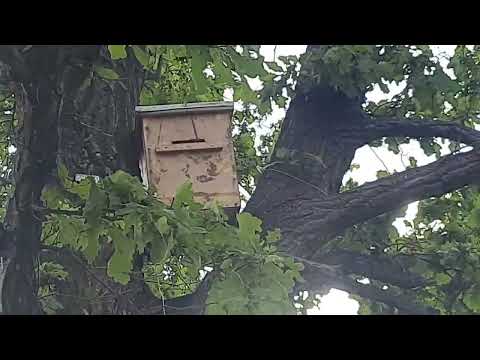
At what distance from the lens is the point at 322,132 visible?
2104 mm

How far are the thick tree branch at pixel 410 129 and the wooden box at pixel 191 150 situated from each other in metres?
0.57

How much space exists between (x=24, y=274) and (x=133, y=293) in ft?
1.25

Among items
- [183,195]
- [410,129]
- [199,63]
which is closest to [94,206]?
[183,195]

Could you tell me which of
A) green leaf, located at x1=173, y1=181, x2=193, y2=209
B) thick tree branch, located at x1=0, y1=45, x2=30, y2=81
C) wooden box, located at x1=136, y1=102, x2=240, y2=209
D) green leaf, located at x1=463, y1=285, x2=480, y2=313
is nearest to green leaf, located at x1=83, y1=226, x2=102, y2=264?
green leaf, located at x1=173, y1=181, x2=193, y2=209

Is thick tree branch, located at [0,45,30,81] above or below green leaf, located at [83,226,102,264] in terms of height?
above

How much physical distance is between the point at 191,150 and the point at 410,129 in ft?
2.50

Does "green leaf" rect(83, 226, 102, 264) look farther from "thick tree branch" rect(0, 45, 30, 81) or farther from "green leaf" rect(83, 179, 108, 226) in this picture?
"thick tree branch" rect(0, 45, 30, 81)

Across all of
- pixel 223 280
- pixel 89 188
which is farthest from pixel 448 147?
pixel 89 188

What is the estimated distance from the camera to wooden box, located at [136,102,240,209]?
1.64 meters

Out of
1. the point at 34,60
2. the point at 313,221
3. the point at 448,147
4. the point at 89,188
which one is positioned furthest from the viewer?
the point at 448,147

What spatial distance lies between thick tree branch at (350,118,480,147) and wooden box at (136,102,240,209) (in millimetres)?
566

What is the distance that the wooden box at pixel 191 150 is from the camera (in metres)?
1.64
